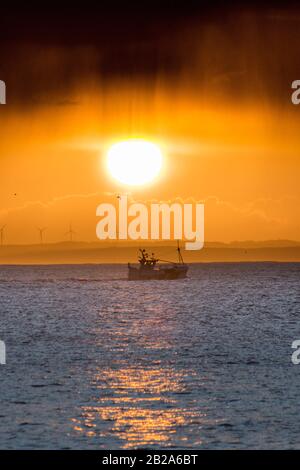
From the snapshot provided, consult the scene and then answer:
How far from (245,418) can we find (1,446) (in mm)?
14545

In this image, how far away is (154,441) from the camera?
50.0m

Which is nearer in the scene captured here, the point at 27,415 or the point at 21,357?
the point at 27,415

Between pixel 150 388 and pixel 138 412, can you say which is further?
pixel 150 388

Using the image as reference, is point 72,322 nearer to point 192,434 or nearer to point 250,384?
point 250,384

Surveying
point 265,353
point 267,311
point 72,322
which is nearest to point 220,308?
point 267,311

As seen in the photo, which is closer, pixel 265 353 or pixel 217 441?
pixel 217 441

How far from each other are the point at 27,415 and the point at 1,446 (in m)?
8.38

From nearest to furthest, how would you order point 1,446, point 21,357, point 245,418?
point 1,446
point 245,418
point 21,357

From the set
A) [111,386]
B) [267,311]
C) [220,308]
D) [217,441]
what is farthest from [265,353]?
[220,308]

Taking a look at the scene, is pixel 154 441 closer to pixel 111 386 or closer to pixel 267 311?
pixel 111 386
